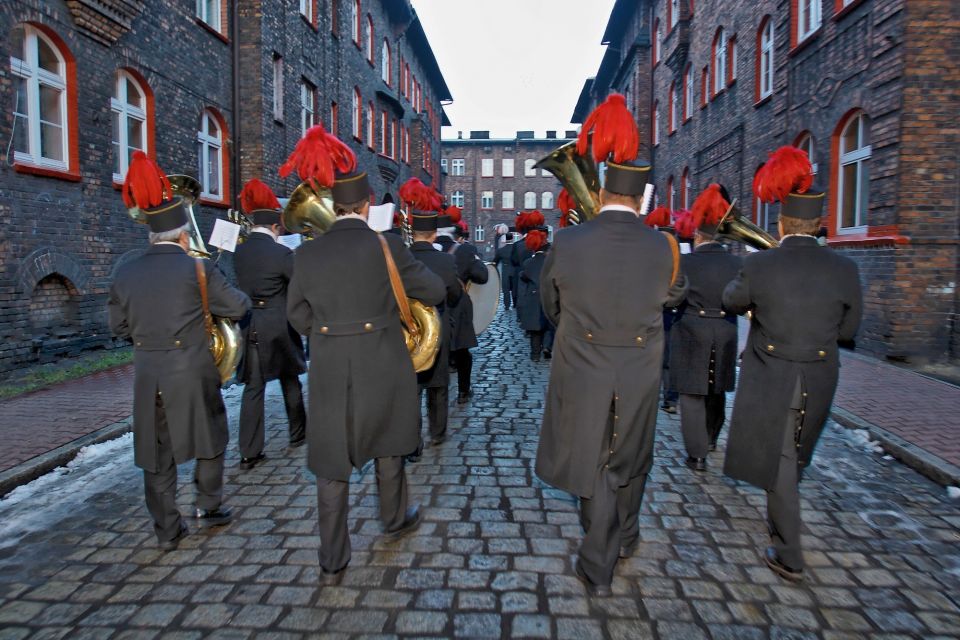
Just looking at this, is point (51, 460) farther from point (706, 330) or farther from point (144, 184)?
point (706, 330)

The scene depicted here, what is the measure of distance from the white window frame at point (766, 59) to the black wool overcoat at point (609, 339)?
13418 mm

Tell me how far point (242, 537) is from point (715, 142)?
59.0 ft

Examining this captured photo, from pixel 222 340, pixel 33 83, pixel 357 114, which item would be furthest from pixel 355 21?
pixel 222 340

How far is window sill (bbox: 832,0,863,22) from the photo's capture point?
1095 centimetres

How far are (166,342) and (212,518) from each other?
112 cm

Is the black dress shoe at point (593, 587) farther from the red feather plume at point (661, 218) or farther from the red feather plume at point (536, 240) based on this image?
the red feather plume at point (536, 240)

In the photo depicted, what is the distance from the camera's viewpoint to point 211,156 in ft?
47.0

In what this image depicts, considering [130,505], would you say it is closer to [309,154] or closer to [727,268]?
[309,154]

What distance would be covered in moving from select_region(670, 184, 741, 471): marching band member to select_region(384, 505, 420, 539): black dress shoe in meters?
2.28

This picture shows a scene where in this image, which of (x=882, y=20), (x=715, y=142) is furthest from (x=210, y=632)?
(x=715, y=142)

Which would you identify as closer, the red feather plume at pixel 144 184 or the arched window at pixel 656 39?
the red feather plume at pixel 144 184

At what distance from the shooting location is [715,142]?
19234 millimetres

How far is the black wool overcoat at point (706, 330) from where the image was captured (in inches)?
211

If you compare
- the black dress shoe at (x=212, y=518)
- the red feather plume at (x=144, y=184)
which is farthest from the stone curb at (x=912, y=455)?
the red feather plume at (x=144, y=184)
